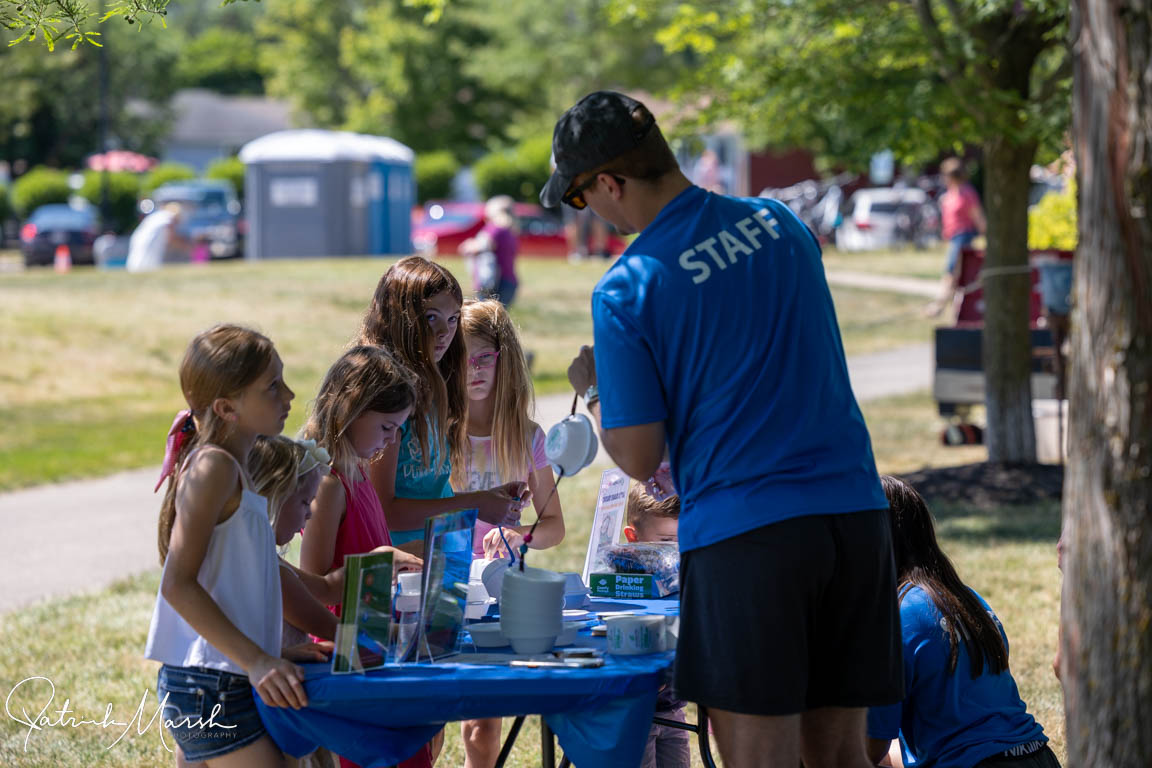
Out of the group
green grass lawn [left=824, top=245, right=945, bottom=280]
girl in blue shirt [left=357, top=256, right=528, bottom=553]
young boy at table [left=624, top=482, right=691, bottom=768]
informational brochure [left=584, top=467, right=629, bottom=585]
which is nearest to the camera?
informational brochure [left=584, top=467, right=629, bottom=585]

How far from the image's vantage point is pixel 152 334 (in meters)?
16.8

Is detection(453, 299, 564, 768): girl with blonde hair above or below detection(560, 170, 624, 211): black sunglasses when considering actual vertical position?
below

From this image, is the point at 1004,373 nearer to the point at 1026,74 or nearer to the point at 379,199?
the point at 1026,74

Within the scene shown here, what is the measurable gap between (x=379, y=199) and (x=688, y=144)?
62.5 feet

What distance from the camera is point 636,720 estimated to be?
276 centimetres

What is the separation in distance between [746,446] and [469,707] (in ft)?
2.40

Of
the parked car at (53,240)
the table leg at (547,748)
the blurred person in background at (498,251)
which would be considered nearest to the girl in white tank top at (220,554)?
the table leg at (547,748)

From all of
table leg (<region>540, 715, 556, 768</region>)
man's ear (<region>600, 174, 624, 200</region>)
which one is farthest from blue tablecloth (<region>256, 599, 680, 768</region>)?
man's ear (<region>600, 174, 624, 200</region>)

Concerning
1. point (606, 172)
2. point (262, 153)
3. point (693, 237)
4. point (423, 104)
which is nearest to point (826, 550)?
point (693, 237)

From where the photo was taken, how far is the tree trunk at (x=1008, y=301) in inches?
355

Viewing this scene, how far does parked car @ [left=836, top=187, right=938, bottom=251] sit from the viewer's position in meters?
33.5

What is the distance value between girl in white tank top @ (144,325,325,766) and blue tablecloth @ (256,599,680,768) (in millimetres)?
136

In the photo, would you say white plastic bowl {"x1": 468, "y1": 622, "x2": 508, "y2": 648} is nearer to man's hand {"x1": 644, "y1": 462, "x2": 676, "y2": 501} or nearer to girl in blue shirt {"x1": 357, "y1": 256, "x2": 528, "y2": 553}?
girl in blue shirt {"x1": 357, "y1": 256, "x2": 528, "y2": 553}

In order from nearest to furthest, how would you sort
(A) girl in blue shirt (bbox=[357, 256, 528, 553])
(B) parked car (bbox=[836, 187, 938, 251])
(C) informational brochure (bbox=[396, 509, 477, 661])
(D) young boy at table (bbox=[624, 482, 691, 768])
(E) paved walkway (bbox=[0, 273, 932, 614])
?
(C) informational brochure (bbox=[396, 509, 477, 661]) → (A) girl in blue shirt (bbox=[357, 256, 528, 553]) → (D) young boy at table (bbox=[624, 482, 691, 768]) → (E) paved walkway (bbox=[0, 273, 932, 614]) → (B) parked car (bbox=[836, 187, 938, 251])
